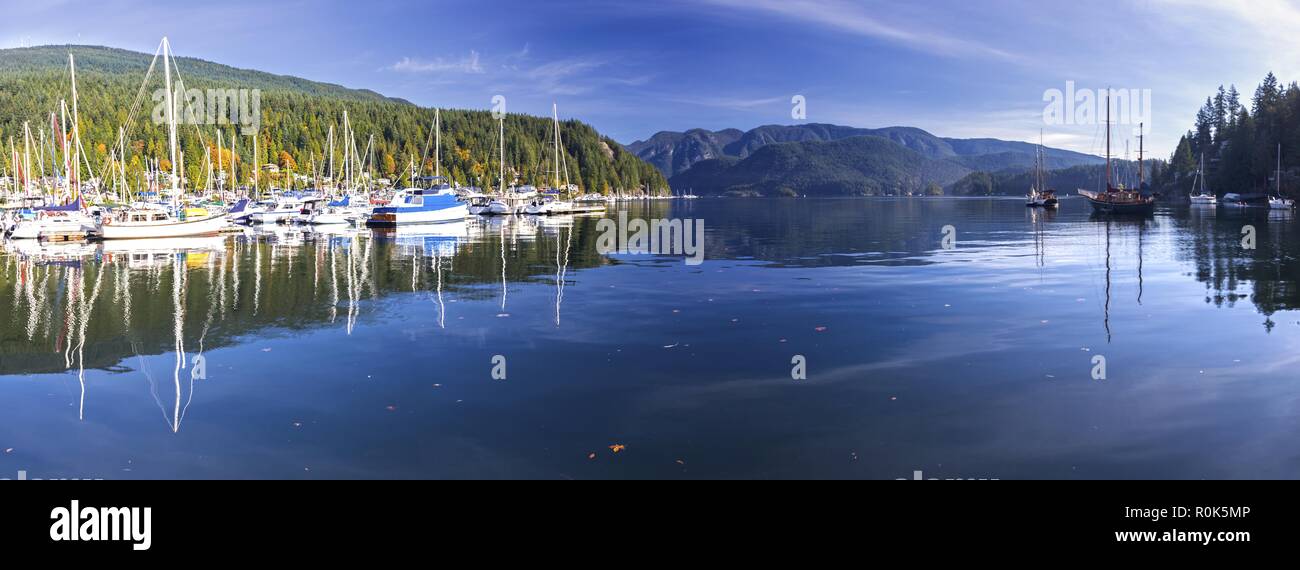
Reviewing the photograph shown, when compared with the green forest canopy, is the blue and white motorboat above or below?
below

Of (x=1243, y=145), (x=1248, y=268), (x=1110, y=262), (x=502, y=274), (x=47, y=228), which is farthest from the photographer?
(x=1243, y=145)

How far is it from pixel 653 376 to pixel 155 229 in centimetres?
4703

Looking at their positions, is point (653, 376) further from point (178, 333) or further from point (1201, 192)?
point (1201, 192)

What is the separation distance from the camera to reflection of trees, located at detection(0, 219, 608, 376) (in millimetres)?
16562

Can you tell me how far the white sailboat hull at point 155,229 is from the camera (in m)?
49.8

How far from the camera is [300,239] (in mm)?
51250

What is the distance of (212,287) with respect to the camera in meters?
25.3

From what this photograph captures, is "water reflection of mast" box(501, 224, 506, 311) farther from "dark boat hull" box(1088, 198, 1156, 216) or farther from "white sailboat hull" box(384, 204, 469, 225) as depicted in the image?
"dark boat hull" box(1088, 198, 1156, 216)

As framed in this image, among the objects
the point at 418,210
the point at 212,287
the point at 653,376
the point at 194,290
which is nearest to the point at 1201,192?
the point at 418,210

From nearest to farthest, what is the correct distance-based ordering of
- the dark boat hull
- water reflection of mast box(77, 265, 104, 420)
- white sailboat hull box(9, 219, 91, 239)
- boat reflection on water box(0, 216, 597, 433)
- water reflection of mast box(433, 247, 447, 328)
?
water reflection of mast box(77, 265, 104, 420), boat reflection on water box(0, 216, 597, 433), water reflection of mast box(433, 247, 447, 328), white sailboat hull box(9, 219, 91, 239), the dark boat hull

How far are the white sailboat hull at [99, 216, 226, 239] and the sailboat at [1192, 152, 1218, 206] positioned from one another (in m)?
139

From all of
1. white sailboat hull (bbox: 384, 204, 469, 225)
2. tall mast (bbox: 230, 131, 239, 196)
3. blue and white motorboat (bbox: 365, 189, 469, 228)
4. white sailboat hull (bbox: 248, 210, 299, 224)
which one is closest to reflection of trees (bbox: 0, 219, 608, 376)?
white sailboat hull (bbox: 384, 204, 469, 225)
